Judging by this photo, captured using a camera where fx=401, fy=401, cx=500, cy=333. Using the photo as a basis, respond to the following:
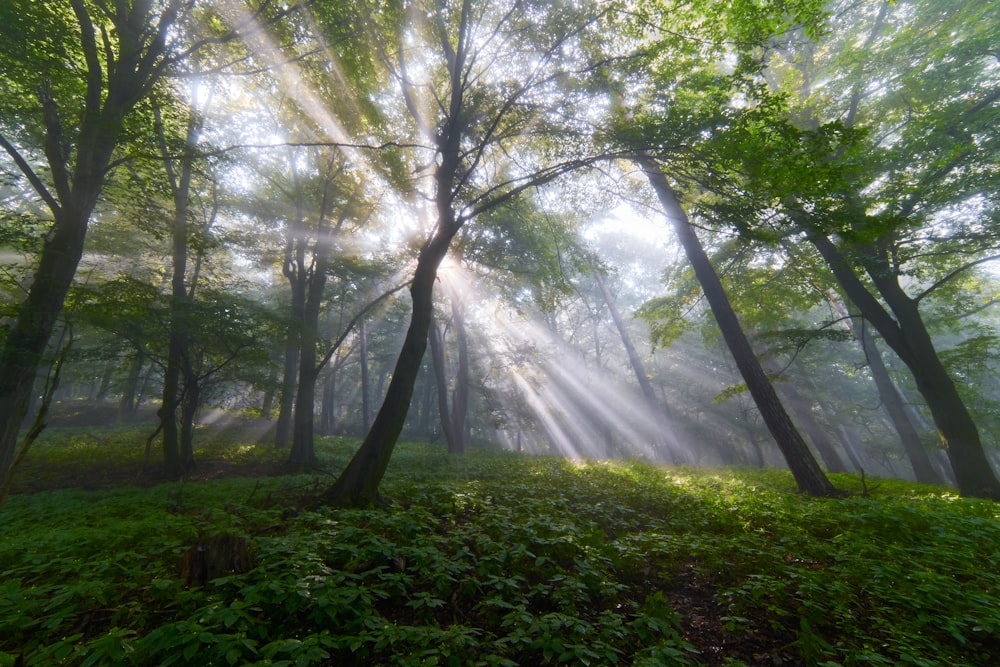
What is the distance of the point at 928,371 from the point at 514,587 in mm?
11480

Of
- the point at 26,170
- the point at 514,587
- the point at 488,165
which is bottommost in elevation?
the point at 514,587

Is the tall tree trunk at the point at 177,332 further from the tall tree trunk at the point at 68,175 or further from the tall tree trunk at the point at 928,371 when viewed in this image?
the tall tree trunk at the point at 928,371

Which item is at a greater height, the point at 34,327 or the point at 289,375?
the point at 289,375

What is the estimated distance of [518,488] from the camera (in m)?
8.48

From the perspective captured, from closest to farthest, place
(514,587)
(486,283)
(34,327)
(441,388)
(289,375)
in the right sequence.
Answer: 1. (514,587)
2. (34,327)
3. (486,283)
4. (289,375)
5. (441,388)

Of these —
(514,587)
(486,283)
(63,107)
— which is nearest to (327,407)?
(486,283)

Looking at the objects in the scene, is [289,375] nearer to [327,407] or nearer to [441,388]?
[441,388]

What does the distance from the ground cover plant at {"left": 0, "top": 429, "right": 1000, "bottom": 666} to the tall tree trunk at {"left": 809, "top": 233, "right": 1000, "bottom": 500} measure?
2629 millimetres

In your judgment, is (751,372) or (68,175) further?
(751,372)

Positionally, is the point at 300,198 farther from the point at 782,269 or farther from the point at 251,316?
the point at 782,269

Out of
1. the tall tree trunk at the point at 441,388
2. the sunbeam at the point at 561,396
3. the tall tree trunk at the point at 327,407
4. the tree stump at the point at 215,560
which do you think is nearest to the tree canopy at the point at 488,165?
the tree stump at the point at 215,560

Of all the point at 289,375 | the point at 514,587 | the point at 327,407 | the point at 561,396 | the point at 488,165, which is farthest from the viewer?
the point at 561,396

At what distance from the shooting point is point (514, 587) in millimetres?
3748

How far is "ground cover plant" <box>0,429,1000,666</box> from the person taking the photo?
108 inches
